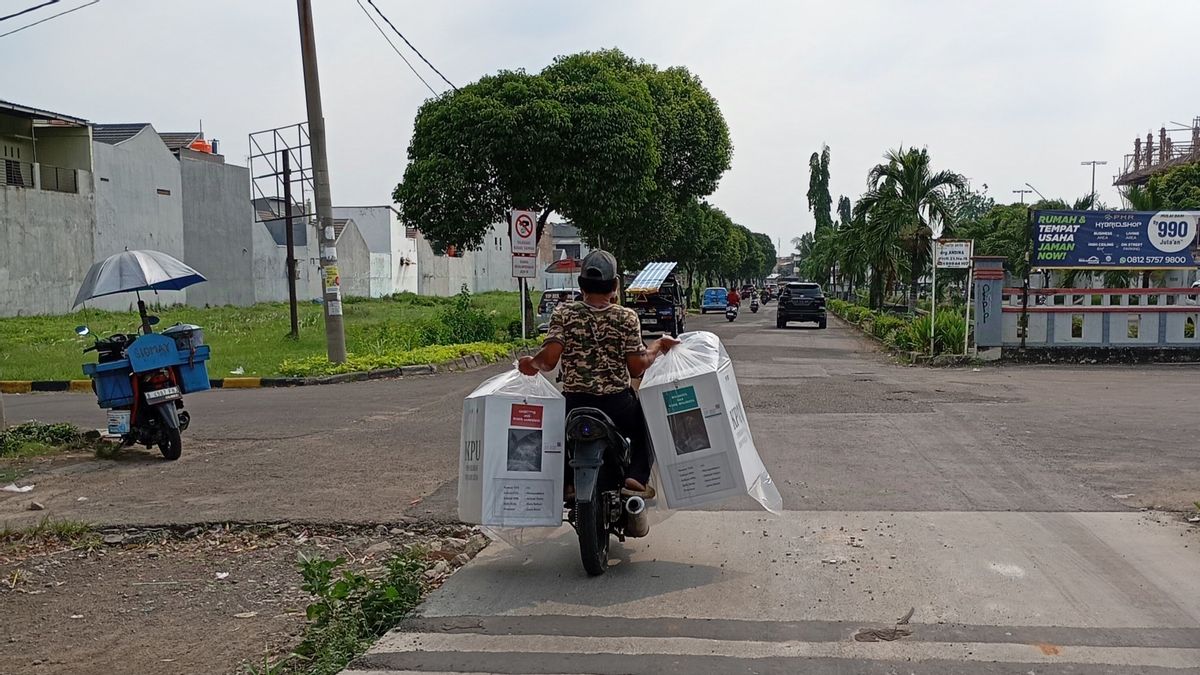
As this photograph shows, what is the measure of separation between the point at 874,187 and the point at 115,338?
91.4ft

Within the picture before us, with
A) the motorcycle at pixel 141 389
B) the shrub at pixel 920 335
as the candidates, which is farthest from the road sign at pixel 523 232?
the motorcycle at pixel 141 389

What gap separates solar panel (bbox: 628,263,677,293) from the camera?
3057cm

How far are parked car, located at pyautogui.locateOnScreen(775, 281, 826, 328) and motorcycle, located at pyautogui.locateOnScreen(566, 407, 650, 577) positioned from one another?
3278 centimetres

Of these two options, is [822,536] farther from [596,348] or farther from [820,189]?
[820,189]

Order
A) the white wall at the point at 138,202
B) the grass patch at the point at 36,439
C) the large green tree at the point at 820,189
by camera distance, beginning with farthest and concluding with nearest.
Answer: the large green tree at the point at 820,189 → the white wall at the point at 138,202 → the grass patch at the point at 36,439

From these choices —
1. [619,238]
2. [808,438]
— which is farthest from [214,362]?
[619,238]

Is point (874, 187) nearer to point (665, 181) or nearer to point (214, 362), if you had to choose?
point (665, 181)

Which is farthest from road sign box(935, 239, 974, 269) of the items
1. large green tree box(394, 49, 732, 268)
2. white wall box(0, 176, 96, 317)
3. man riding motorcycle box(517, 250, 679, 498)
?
white wall box(0, 176, 96, 317)

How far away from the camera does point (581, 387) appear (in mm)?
5812

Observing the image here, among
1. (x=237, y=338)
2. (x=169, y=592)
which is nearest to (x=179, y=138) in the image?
(x=237, y=338)

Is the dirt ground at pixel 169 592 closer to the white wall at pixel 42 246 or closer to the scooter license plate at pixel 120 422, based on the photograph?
the scooter license plate at pixel 120 422

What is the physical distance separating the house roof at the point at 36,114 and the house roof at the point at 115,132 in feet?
16.9

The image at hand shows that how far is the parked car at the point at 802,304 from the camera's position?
1489 inches

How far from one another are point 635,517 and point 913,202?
2871 cm
